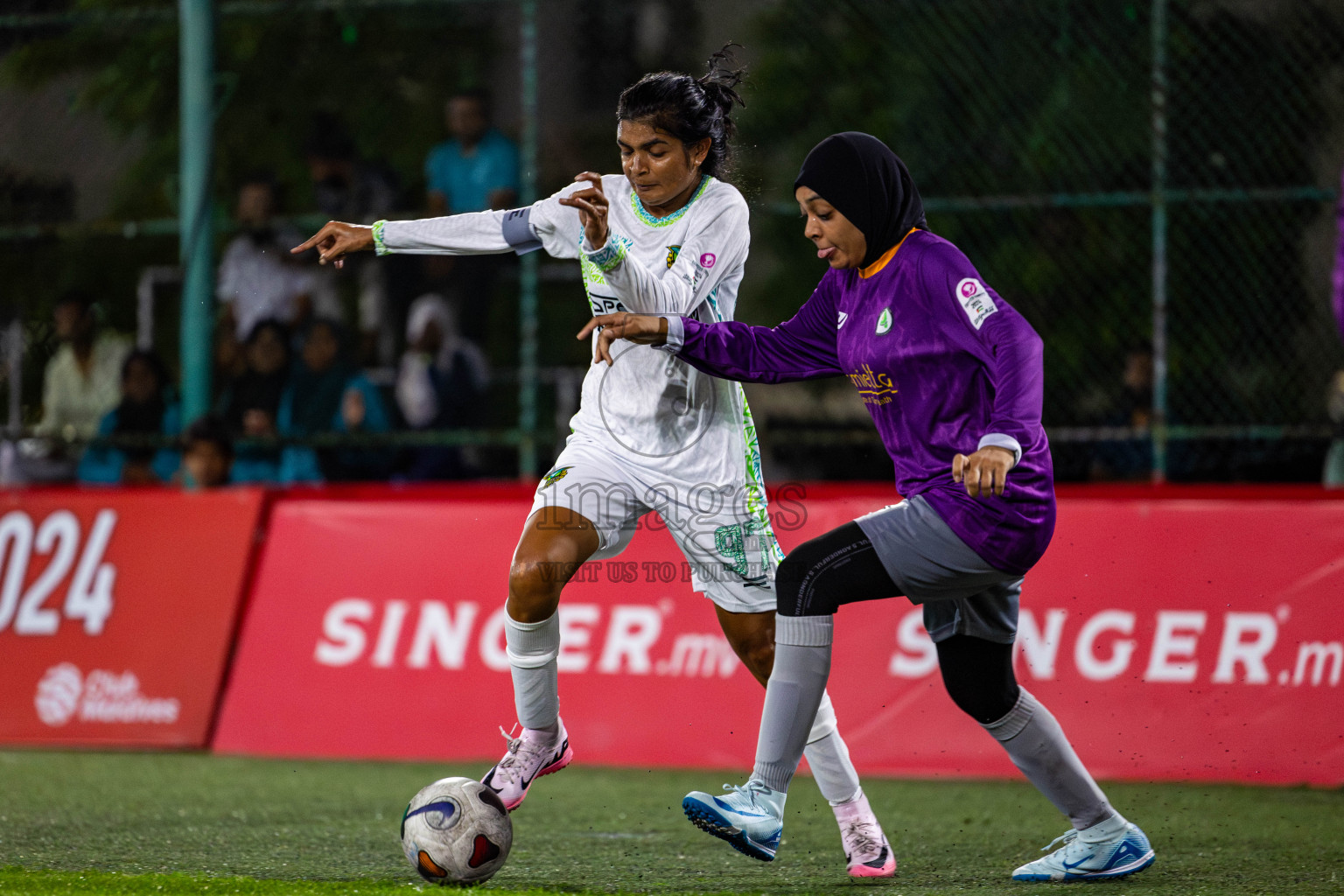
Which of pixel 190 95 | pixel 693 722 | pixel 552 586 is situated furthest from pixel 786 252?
pixel 552 586

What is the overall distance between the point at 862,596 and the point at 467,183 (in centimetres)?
535

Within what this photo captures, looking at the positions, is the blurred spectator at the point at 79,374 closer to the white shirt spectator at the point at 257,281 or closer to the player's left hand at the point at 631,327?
the white shirt spectator at the point at 257,281

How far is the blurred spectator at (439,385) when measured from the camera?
873 cm

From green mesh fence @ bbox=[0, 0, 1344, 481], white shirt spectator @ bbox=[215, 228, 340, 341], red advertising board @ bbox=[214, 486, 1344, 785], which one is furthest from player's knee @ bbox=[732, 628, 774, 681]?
white shirt spectator @ bbox=[215, 228, 340, 341]

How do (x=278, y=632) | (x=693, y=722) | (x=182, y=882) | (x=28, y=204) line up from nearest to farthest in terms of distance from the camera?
(x=182, y=882) < (x=693, y=722) < (x=278, y=632) < (x=28, y=204)

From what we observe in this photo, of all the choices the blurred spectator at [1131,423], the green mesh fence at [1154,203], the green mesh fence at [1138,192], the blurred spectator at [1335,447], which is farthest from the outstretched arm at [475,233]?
the blurred spectator at [1335,447]

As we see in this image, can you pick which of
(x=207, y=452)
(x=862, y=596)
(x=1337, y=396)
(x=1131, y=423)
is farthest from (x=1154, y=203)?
(x=207, y=452)

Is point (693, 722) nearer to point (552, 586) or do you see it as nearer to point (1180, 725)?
point (1180, 725)

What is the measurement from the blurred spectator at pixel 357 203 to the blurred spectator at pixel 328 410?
24 centimetres

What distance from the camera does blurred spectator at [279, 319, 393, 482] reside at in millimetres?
8789

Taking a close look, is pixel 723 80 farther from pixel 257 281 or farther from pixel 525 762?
pixel 257 281

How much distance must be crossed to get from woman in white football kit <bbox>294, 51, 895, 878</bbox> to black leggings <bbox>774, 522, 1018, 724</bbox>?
0.51 meters

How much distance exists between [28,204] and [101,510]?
99.2 inches

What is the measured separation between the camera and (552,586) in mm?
4461
